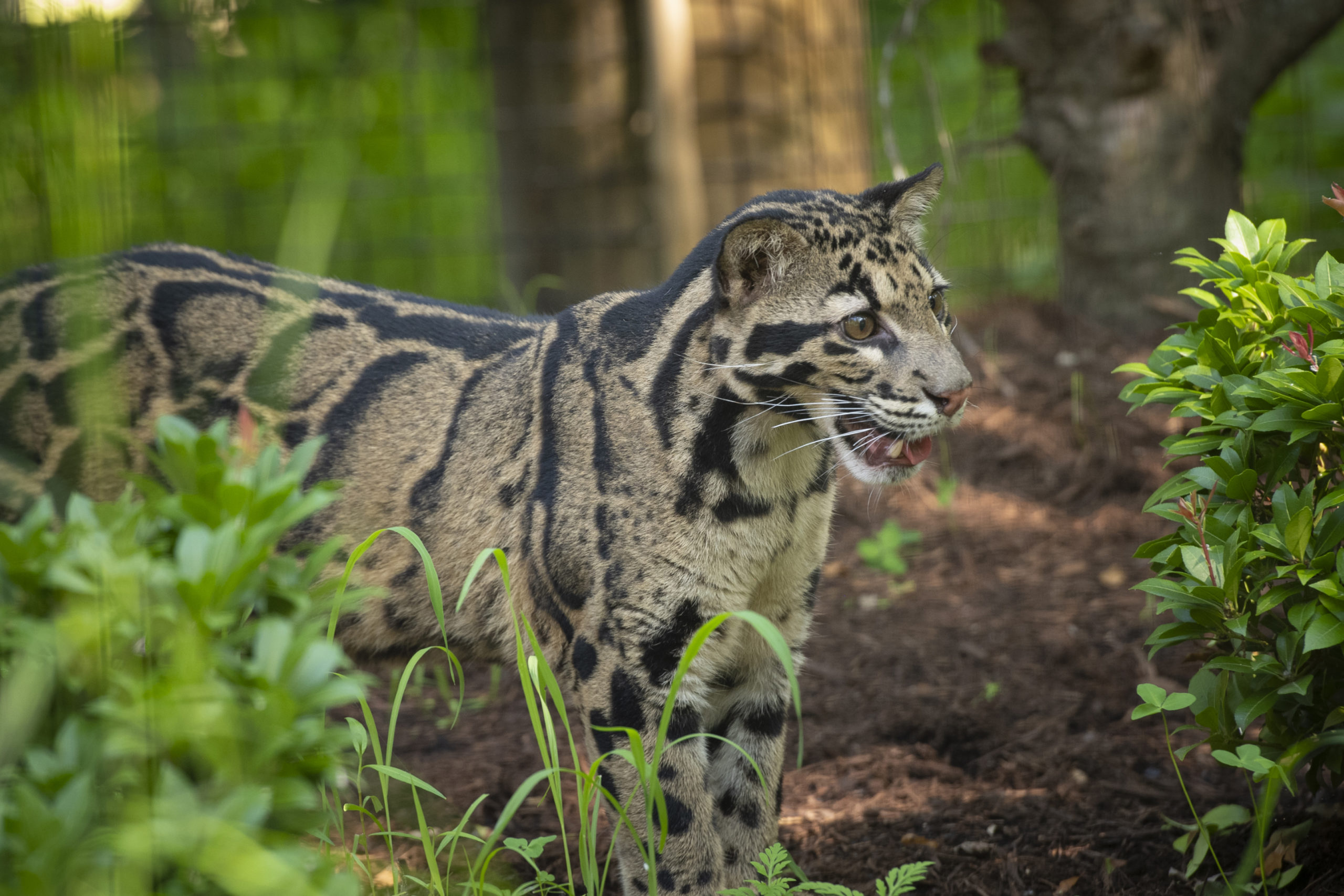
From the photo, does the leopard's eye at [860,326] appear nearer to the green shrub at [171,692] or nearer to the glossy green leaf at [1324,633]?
the glossy green leaf at [1324,633]

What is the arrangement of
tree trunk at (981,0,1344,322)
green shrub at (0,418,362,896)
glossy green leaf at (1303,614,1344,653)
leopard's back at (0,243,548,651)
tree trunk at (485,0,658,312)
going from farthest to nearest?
1. tree trunk at (485,0,658,312)
2. tree trunk at (981,0,1344,322)
3. leopard's back at (0,243,548,651)
4. glossy green leaf at (1303,614,1344,653)
5. green shrub at (0,418,362,896)

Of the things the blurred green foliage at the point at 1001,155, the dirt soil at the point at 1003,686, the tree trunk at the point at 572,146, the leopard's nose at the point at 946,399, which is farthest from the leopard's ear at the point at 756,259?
the tree trunk at the point at 572,146

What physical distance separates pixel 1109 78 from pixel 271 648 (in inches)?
217

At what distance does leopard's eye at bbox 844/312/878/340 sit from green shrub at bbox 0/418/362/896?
163 centimetres

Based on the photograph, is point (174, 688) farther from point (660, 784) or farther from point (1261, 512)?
point (1261, 512)

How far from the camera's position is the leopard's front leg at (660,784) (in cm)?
298

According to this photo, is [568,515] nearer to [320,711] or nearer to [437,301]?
[437,301]

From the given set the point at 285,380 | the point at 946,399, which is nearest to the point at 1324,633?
the point at 946,399

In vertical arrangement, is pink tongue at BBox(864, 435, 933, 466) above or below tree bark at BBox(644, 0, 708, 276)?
below

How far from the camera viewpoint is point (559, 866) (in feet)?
11.2

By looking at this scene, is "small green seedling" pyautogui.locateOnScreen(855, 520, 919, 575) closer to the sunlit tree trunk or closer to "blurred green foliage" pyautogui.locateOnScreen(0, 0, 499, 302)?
the sunlit tree trunk

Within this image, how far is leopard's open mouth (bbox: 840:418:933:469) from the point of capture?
118 inches

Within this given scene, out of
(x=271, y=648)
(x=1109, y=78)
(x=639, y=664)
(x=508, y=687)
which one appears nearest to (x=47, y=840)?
(x=271, y=648)

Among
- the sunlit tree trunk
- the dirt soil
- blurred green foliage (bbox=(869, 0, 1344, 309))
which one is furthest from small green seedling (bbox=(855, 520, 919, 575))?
the sunlit tree trunk
